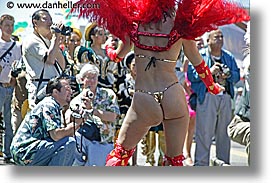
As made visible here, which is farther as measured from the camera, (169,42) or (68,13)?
(68,13)

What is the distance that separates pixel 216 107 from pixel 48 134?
41.6 inches

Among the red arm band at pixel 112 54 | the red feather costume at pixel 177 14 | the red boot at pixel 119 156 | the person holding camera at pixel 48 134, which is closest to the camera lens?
the red feather costume at pixel 177 14

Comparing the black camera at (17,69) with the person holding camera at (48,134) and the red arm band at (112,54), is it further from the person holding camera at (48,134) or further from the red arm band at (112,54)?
the red arm band at (112,54)

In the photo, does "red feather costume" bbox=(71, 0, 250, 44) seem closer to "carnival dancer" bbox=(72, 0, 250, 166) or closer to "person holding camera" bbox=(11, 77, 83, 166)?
"carnival dancer" bbox=(72, 0, 250, 166)

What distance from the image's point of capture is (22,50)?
4930mm

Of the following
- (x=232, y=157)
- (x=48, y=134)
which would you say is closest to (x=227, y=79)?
(x=232, y=157)

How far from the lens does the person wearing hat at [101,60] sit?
4.93 meters

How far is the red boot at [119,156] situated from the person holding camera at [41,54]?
23.2 inches

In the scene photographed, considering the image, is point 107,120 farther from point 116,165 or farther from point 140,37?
point 140,37

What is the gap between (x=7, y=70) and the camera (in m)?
4.94

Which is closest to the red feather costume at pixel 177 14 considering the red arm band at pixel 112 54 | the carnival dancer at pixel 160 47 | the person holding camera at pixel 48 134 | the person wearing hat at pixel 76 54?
the carnival dancer at pixel 160 47

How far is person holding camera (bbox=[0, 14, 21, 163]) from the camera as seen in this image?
16.1ft
